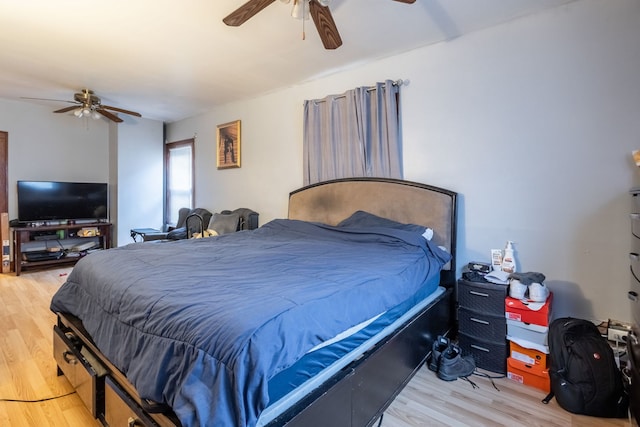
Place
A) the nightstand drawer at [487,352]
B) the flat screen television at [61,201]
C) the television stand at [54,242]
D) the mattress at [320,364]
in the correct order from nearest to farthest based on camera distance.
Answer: the mattress at [320,364] < the nightstand drawer at [487,352] < the television stand at [54,242] < the flat screen television at [61,201]

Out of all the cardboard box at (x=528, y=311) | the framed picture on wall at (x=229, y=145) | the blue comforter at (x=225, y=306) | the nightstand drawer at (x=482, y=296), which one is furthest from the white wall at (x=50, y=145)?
the cardboard box at (x=528, y=311)

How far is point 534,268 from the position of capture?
7.66 feet

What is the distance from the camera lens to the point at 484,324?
2.21m

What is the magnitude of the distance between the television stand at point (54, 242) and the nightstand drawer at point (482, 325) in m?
5.32

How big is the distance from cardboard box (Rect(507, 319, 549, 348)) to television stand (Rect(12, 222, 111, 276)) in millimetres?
5612

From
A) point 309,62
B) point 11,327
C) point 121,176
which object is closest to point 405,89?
point 309,62

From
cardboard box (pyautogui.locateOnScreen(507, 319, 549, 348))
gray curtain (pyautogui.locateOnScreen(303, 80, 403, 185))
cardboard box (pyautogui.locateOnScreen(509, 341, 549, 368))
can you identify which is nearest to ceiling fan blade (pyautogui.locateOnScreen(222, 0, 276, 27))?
gray curtain (pyautogui.locateOnScreen(303, 80, 403, 185))

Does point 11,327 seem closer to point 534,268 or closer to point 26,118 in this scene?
point 26,118

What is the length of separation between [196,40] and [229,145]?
2016mm

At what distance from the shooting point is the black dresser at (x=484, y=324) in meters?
2.15

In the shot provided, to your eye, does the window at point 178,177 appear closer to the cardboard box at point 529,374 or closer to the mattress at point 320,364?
the mattress at point 320,364

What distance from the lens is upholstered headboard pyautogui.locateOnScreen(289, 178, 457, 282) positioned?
262cm

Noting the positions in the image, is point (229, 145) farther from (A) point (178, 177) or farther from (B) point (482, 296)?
(B) point (482, 296)

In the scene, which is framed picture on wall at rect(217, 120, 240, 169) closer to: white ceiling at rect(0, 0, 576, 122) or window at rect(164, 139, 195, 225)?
white ceiling at rect(0, 0, 576, 122)
